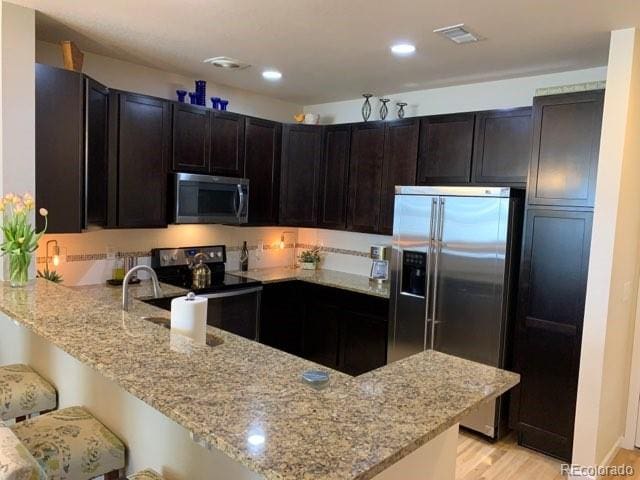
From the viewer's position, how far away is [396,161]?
13.9 ft

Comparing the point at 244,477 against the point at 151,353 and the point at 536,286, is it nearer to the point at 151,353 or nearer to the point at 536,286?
the point at 151,353

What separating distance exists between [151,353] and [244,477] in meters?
0.55

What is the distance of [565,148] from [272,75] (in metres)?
2.29

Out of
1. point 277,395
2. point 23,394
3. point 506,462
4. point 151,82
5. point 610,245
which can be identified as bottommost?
point 506,462

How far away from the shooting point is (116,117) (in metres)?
3.55

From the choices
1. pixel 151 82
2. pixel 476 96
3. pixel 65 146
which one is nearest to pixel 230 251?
pixel 151 82

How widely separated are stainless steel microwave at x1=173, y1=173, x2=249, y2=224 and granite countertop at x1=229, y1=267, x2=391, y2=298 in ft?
1.98

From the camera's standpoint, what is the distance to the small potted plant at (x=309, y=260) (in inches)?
203

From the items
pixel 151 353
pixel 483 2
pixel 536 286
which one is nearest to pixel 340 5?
pixel 483 2

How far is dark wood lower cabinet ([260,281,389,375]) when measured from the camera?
4.18 metres

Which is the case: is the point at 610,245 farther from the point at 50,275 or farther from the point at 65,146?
the point at 50,275

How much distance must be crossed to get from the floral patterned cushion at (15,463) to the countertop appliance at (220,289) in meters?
2.61

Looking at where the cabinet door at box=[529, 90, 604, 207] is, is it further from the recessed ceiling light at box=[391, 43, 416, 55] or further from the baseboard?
the baseboard

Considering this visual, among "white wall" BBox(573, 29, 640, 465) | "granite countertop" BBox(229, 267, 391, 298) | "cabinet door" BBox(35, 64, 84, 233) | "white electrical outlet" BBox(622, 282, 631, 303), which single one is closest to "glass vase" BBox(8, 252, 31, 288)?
"cabinet door" BBox(35, 64, 84, 233)
